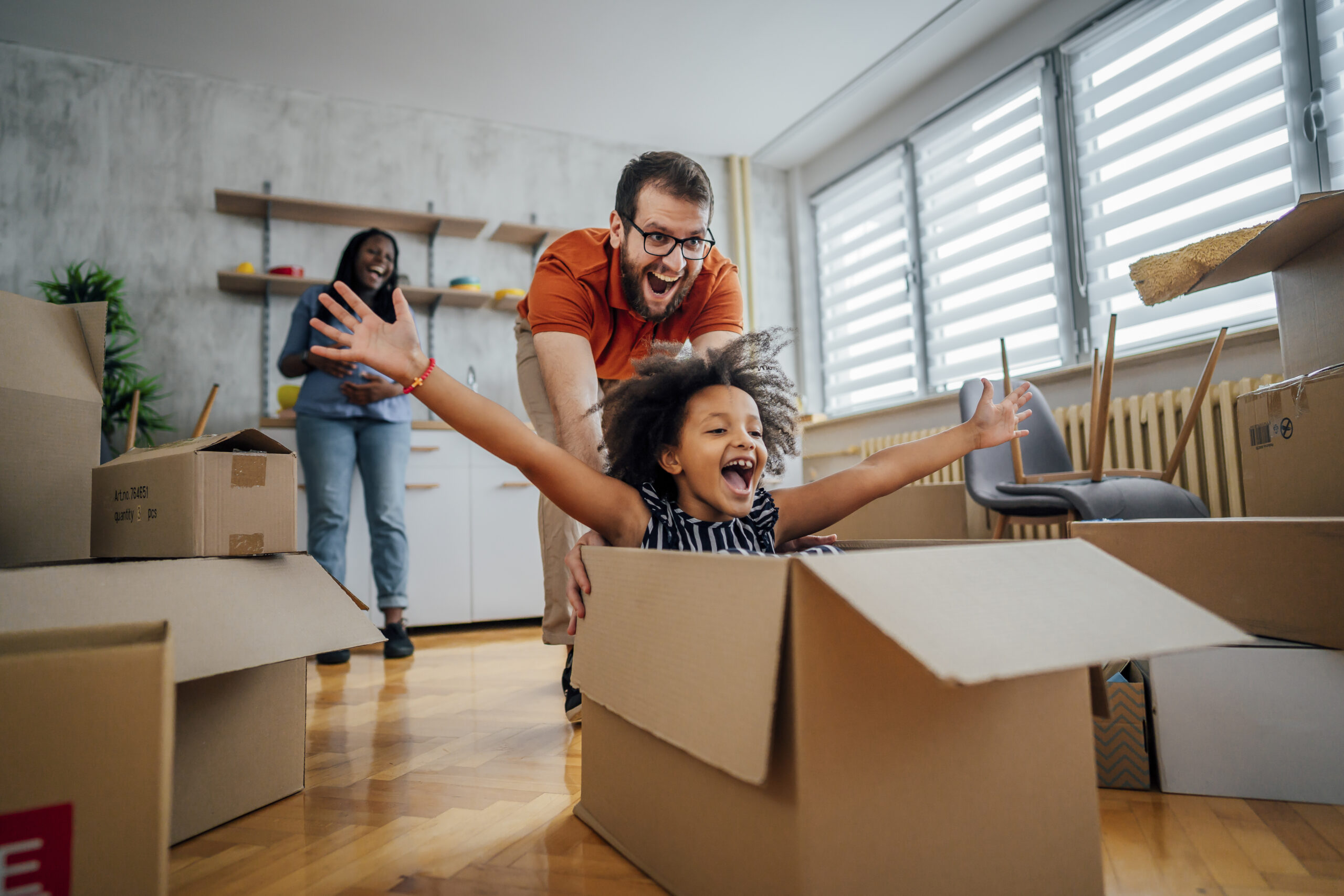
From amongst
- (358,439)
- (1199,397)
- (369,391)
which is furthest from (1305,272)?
(358,439)

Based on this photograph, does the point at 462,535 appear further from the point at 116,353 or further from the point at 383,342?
the point at 383,342

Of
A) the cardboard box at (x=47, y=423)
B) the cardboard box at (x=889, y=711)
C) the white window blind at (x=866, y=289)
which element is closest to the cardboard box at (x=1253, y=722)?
the cardboard box at (x=889, y=711)

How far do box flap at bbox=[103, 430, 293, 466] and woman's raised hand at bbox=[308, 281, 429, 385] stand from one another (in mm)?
234

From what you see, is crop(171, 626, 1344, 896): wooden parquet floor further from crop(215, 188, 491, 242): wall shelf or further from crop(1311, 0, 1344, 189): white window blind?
crop(215, 188, 491, 242): wall shelf

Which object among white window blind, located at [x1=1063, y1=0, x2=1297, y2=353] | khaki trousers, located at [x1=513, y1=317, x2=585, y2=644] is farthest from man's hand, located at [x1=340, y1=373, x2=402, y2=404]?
white window blind, located at [x1=1063, y1=0, x2=1297, y2=353]

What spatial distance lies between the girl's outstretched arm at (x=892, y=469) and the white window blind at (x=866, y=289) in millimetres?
2913

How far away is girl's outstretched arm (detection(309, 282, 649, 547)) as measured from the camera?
91 centimetres

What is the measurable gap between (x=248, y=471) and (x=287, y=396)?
2.40 meters

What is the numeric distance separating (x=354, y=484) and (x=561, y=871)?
2.55m

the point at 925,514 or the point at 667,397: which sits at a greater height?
the point at 667,397

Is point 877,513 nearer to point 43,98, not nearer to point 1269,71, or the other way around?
Result: point 1269,71

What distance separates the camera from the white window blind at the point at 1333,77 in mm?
2340

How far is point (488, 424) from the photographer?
3.15 feet

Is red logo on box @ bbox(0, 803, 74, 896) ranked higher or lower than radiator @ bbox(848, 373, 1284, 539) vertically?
lower
